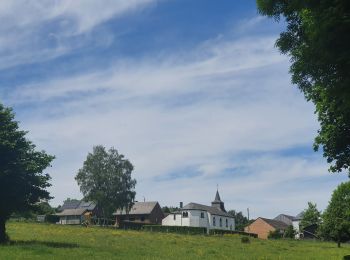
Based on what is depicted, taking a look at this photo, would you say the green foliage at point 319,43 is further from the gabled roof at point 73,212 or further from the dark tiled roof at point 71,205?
the dark tiled roof at point 71,205

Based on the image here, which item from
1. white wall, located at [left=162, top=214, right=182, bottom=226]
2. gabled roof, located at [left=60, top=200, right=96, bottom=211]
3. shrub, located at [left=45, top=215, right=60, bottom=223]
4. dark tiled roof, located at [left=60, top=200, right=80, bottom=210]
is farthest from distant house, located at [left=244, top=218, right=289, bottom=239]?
shrub, located at [left=45, top=215, right=60, bottom=223]

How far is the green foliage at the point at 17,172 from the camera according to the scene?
33.0 m

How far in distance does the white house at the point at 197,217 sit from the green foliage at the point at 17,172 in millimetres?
82803

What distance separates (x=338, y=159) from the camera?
2464cm

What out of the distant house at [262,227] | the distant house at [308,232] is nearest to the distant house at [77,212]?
the distant house at [262,227]

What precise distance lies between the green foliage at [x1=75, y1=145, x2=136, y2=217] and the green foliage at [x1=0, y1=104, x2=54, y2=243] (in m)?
60.1

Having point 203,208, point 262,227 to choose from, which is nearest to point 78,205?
point 203,208

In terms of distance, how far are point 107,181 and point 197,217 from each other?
29332mm

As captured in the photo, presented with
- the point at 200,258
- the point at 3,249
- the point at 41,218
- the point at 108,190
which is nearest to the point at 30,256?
the point at 3,249

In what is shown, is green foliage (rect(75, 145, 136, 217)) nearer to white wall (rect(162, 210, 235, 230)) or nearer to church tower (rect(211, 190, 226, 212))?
white wall (rect(162, 210, 235, 230))

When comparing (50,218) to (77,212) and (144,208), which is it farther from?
(144,208)

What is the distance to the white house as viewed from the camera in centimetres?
11525

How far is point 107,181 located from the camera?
315ft

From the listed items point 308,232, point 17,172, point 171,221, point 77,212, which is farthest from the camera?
point 77,212
